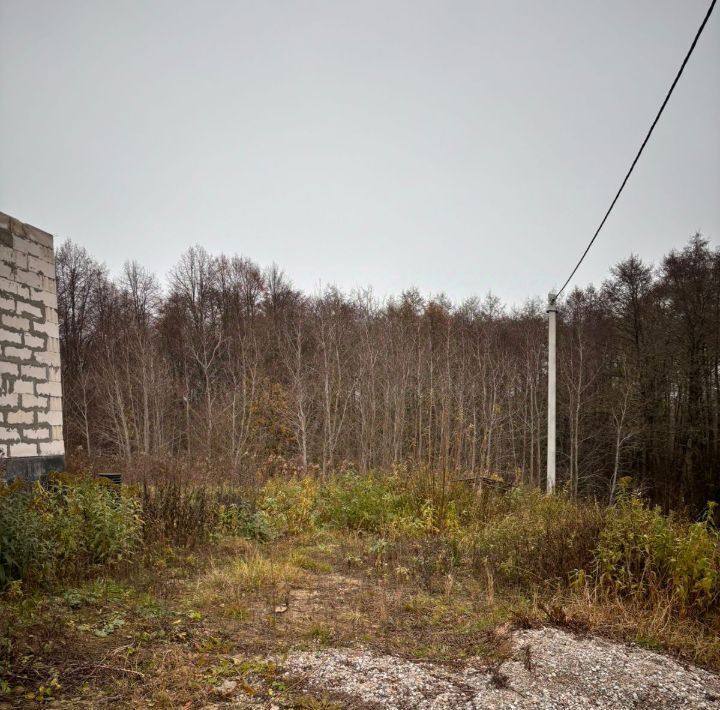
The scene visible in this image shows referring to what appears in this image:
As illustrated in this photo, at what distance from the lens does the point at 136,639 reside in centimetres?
339

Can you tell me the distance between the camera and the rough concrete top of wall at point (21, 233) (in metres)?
6.70

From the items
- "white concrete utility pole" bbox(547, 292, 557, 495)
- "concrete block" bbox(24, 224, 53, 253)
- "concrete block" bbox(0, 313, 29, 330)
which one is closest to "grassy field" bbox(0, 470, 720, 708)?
"concrete block" bbox(0, 313, 29, 330)

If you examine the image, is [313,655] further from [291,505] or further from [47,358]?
[47,358]

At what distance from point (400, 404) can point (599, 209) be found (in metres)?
12.8

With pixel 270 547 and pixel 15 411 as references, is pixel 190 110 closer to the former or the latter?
pixel 15 411

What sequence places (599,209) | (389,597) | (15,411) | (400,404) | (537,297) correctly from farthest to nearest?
(537,297), (400,404), (599,209), (15,411), (389,597)

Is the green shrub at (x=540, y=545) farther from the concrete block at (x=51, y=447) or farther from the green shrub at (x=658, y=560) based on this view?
the concrete block at (x=51, y=447)

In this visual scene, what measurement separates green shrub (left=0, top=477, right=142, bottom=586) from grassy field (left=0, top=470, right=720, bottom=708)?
0.7 inches

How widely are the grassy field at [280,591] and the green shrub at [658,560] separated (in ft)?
0.05

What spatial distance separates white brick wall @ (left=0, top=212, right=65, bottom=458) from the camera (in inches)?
257

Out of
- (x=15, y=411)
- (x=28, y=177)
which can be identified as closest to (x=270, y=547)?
(x=15, y=411)

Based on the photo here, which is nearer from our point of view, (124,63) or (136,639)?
(136,639)

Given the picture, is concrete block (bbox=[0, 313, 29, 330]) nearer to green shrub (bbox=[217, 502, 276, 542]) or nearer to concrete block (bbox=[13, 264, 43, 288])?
concrete block (bbox=[13, 264, 43, 288])

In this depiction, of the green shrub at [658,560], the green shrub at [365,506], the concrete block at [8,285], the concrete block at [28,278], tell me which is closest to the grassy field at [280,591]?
the green shrub at [658,560]
